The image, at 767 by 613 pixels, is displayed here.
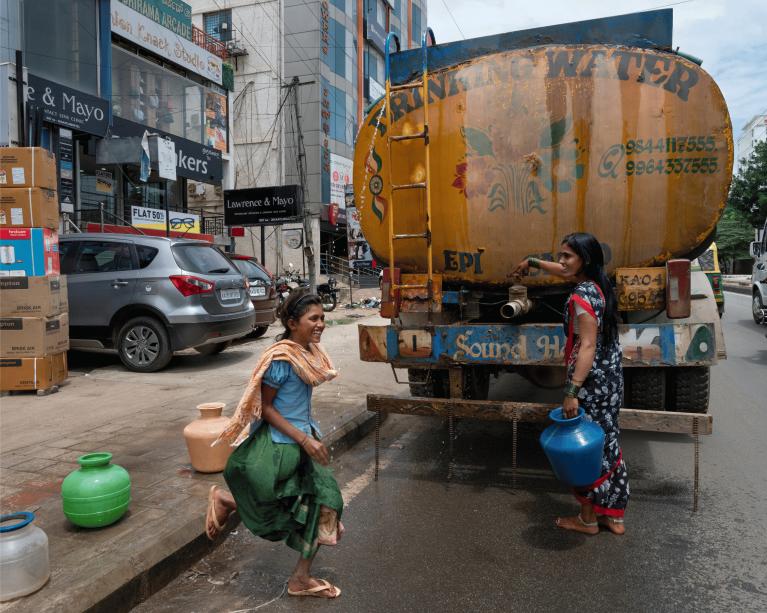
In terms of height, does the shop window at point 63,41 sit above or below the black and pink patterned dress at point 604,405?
above

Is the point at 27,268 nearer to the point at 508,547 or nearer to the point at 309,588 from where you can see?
the point at 309,588

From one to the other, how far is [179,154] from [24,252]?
605 inches

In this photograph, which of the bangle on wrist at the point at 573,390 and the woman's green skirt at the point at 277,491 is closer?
the woman's green skirt at the point at 277,491

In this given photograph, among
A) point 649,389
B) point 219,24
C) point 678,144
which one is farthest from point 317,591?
point 219,24

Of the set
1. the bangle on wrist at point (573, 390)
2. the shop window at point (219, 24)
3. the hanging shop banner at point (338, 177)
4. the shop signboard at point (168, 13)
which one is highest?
the shop window at point (219, 24)

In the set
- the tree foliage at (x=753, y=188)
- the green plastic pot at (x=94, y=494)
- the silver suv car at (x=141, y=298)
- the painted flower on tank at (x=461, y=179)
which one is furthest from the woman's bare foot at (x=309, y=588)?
the tree foliage at (x=753, y=188)

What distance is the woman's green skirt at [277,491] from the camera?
102 inches

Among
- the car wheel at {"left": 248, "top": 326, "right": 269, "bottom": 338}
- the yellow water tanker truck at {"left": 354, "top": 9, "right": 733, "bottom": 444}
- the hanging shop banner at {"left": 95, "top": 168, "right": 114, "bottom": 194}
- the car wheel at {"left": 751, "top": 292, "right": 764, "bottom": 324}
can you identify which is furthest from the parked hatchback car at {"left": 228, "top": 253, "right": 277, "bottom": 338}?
the car wheel at {"left": 751, "top": 292, "right": 764, "bottom": 324}

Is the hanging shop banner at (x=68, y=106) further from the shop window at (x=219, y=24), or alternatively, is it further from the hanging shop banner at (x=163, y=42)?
the shop window at (x=219, y=24)

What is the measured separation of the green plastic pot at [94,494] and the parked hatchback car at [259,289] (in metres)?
7.64

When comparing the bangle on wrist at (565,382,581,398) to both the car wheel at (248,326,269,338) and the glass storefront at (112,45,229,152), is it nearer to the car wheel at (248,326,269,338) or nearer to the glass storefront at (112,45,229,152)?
the car wheel at (248,326,269,338)

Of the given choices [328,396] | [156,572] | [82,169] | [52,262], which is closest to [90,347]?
[52,262]

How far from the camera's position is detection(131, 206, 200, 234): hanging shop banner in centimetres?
1802

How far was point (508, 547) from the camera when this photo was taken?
10.6ft
